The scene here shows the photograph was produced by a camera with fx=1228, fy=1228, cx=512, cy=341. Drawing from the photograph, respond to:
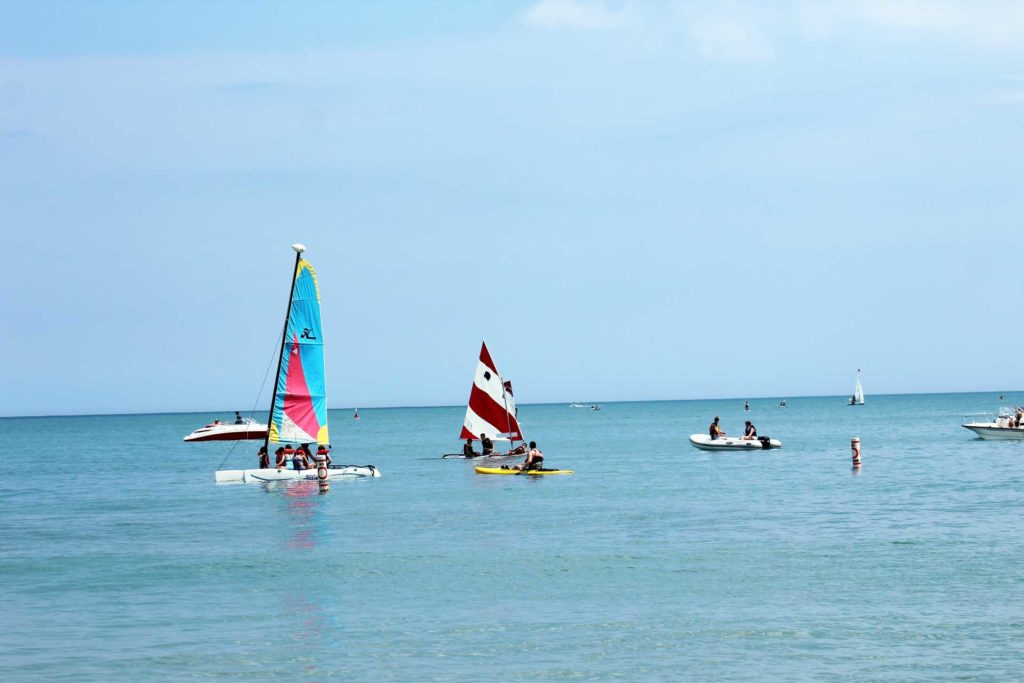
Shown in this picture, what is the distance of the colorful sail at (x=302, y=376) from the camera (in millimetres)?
52594

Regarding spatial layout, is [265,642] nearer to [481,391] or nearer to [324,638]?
[324,638]

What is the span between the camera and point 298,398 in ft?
176

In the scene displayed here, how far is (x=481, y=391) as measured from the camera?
6831 cm

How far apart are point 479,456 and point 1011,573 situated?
45979 mm

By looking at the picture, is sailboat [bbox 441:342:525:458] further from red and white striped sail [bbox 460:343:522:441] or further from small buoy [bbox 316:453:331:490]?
small buoy [bbox 316:453:331:490]

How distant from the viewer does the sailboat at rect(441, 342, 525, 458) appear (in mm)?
67500

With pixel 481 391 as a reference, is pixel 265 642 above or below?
below

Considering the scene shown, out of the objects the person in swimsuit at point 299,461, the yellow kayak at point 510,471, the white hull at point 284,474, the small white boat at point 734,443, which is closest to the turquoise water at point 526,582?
the white hull at point 284,474

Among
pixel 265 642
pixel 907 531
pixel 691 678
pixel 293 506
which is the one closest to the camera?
pixel 691 678

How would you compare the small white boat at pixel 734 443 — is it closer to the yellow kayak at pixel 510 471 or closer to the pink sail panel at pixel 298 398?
the yellow kayak at pixel 510 471

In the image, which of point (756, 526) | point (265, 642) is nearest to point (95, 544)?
point (265, 642)

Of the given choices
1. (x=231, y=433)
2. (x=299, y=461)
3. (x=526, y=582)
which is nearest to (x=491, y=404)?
(x=299, y=461)

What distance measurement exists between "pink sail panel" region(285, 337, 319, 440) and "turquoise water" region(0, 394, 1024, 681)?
316cm

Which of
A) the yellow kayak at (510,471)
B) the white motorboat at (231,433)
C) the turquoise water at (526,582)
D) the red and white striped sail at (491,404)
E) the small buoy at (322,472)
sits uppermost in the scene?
the red and white striped sail at (491,404)
